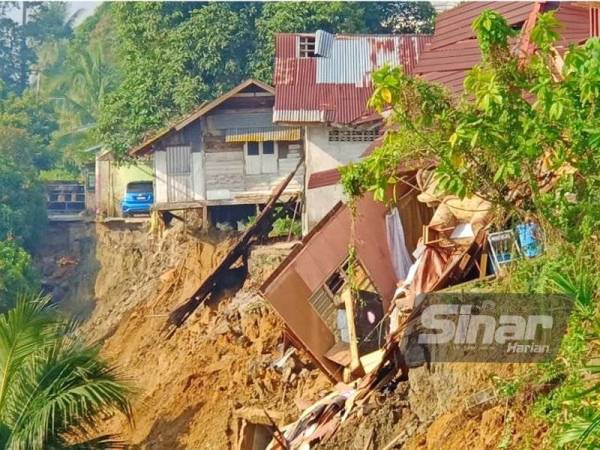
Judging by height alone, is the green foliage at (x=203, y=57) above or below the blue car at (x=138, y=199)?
above

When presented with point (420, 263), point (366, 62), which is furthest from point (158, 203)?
point (420, 263)

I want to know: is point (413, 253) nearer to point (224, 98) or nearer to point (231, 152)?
point (224, 98)

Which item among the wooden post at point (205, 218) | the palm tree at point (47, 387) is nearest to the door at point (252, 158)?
the wooden post at point (205, 218)

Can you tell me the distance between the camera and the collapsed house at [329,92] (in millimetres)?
30562

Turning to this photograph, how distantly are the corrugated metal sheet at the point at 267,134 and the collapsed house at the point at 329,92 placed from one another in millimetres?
3079

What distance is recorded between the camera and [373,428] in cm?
1759

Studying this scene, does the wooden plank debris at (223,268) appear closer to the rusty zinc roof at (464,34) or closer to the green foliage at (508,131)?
the rusty zinc roof at (464,34)

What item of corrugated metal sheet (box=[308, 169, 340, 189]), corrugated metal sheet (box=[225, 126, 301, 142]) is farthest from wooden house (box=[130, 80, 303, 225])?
corrugated metal sheet (box=[308, 169, 340, 189])

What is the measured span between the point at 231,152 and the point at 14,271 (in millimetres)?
10052

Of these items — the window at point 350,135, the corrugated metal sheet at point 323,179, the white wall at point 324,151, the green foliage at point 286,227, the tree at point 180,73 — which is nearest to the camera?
the corrugated metal sheet at point 323,179

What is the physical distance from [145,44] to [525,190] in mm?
29523

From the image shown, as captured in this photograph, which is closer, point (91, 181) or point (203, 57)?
point (203, 57)

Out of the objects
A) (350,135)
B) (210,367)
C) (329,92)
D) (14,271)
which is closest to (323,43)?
(329,92)

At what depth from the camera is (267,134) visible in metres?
35.2
